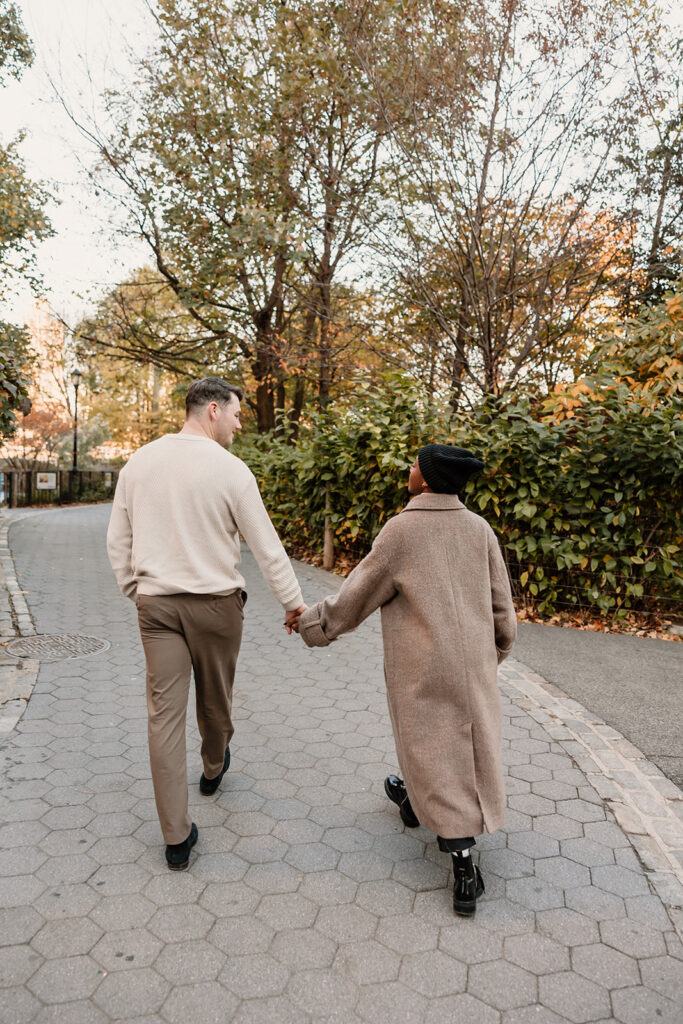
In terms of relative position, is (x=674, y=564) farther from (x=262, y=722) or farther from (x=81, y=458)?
(x=81, y=458)

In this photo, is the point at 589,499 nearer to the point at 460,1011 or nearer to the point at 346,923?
the point at 346,923

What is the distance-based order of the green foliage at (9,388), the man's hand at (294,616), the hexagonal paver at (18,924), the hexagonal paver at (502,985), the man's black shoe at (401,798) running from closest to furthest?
the hexagonal paver at (502,985) → the hexagonal paver at (18,924) → the man's hand at (294,616) → the man's black shoe at (401,798) → the green foliage at (9,388)

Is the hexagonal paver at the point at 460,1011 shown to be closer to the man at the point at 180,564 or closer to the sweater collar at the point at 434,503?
the man at the point at 180,564

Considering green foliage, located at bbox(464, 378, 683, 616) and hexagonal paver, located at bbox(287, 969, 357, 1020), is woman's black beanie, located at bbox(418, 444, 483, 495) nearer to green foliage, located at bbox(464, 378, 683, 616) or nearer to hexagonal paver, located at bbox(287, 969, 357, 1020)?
hexagonal paver, located at bbox(287, 969, 357, 1020)

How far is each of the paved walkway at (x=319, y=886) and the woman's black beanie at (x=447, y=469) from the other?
161 cm

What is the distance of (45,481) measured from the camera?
31.2m

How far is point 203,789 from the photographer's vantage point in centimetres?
369

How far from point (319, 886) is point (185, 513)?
1.59 m

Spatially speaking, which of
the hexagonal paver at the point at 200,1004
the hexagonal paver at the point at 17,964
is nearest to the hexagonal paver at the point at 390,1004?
the hexagonal paver at the point at 200,1004

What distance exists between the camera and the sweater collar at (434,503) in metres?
2.88

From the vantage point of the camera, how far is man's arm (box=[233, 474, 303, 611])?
3158 mm

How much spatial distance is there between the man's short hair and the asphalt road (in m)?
3.15

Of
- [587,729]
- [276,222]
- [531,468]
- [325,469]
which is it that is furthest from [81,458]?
[587,729]

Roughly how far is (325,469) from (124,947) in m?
7.94
